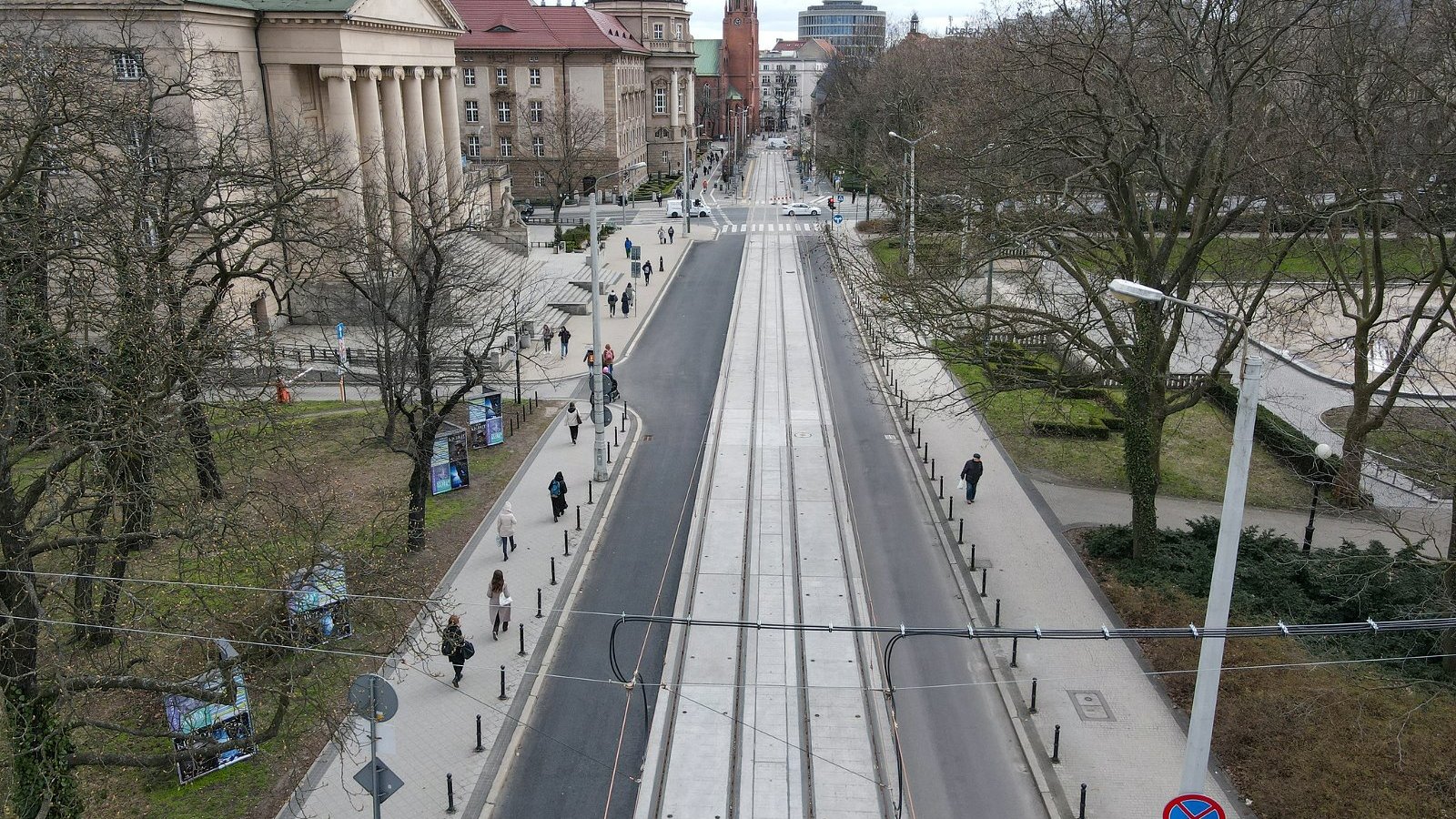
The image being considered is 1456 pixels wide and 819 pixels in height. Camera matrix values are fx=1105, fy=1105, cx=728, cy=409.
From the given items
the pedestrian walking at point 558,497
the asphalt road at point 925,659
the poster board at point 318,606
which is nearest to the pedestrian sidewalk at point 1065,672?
the asphalt road at point 925,659

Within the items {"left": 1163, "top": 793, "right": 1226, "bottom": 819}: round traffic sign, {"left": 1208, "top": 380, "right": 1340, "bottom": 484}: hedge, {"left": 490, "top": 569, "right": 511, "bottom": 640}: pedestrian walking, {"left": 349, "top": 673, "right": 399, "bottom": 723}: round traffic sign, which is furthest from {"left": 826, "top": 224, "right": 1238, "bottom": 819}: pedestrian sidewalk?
{"left": 349, "top": 673, "right": 399, "bottom": 723}: round traffic sign

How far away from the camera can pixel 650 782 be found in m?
15.1

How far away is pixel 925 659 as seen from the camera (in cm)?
1859

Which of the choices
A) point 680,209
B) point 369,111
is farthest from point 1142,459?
point 680,209

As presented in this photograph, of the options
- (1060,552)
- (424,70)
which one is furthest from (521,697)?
(424,70)

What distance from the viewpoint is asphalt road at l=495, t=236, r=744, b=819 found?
15109mm

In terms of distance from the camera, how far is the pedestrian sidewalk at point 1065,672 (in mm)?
15156

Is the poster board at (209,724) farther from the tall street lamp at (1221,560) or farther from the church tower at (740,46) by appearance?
the church tower at (740,46)

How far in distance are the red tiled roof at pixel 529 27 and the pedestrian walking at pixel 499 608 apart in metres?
66.4

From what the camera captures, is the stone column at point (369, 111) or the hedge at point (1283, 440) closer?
the hedge at point (1283, 440)

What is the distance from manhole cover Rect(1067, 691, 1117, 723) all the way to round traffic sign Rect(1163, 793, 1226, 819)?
20.8ft

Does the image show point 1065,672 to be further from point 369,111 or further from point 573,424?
point 369,111

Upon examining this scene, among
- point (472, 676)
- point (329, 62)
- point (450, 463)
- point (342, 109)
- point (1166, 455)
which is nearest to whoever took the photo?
point (472, 676)

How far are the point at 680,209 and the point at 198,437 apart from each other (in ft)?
185
